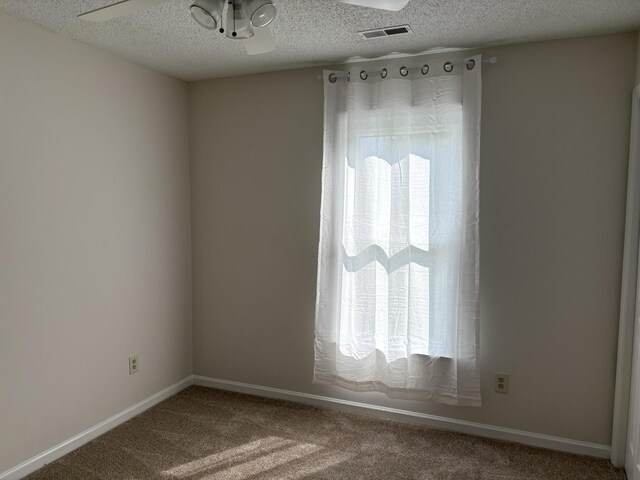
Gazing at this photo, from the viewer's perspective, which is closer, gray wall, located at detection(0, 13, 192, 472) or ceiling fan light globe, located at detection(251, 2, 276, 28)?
ceiling fan light globe, located at detection(251, 2, 276, 28)

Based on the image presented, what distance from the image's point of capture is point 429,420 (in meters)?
3.10

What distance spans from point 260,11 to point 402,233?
5.27ft

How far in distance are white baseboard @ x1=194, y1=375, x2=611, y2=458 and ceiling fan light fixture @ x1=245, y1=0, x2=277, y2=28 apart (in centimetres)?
249

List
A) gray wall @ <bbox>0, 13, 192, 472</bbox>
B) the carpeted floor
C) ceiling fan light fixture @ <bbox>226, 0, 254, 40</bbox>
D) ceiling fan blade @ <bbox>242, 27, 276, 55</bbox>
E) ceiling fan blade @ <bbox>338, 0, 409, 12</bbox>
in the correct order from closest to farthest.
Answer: ceiling fan blade @ <bbox>338, 0, 409, 12</bbox> → ceiling fan light fixture @ <bbox>226, 0, 254, 40</bbox> → ceiling fan blade @ <bbox>242, 27, 276, 55</bbox> → gray wall @ <bbox>0, 13, 192, 472</bbox> → the carpeted floor

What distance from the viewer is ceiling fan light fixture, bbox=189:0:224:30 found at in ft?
5.80

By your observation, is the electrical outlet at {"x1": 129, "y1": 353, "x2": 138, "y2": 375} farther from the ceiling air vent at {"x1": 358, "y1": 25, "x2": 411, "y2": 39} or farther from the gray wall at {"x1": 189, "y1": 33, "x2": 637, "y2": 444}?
the ceiling air vent at {"x1": 358, "y1": 25, "x2": 411, "y2": 39}

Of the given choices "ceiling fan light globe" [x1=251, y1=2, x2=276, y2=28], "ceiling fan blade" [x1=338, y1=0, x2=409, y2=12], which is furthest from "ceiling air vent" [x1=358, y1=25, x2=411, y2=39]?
"ceiling fan light globe" [x1=251, y1=2, x2=276, y2=28]

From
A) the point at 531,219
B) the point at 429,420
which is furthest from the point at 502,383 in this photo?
the point at 531,219

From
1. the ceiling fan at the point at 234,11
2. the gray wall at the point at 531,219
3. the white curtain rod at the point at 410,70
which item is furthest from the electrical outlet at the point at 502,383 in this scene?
the ceiling fan at the point at 234,11

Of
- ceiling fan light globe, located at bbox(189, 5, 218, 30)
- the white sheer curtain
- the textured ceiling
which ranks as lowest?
the white sheer curtain

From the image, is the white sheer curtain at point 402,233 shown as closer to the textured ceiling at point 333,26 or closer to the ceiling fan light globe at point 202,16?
the textured ceiling at point 333,26

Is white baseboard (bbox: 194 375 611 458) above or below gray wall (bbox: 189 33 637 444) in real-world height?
below

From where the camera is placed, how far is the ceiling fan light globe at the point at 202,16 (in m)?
1.77

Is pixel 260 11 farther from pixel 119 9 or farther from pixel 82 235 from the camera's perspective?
pixel 82 235
